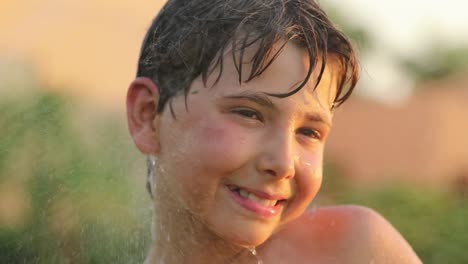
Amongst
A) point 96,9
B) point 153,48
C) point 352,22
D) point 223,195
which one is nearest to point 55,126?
point 153,48

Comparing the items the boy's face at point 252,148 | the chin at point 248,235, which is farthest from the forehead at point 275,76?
the chin at point 248,235

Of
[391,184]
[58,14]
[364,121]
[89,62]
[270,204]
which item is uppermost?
[270,204]

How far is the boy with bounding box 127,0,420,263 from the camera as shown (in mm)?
2221

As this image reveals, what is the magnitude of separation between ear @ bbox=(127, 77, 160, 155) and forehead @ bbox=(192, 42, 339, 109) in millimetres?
258

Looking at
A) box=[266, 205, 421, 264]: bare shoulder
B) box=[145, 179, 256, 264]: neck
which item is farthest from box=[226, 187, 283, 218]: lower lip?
box=[266, 205, 421, 264]: bare shoulder

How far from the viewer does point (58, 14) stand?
5.00 m

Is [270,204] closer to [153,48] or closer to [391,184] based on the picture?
[153,48]

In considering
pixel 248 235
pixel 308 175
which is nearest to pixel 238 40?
pixel 308 175

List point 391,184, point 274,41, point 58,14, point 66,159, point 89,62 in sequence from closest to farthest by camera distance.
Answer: point 274,41 < point 66,159 < point 58,14 < point 89,62 < point 391,184

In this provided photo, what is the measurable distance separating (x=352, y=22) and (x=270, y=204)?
27.7ft

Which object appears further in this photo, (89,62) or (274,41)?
(89,62)

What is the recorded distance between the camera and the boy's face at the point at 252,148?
7.24 feet

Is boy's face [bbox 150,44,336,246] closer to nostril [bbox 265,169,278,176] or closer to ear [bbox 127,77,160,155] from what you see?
nostril [bbox 265,169,278,176]

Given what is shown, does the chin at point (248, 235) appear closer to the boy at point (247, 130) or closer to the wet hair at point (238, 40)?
A: the boy at point (247, 130)
